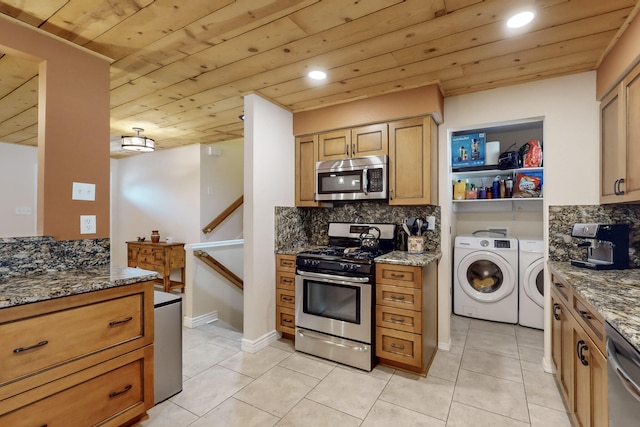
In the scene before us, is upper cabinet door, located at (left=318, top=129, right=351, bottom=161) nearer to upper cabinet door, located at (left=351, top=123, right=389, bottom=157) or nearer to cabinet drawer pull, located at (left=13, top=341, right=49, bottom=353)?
upper cabinet door, located at (left=351, top=123, right=389, bottom=157)

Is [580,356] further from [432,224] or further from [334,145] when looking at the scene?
[334,145]

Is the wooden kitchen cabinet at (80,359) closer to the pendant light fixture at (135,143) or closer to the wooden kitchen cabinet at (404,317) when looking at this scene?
the wooden kitchen cabinet at (404,317)

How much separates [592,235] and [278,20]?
89.4 inches

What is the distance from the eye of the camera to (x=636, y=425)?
896 mm

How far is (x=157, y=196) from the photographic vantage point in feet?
17.0

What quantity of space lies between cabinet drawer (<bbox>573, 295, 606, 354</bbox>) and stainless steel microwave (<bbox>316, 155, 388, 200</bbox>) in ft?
5.05

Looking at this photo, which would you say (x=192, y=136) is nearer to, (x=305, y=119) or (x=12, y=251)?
(x=305, y=119)

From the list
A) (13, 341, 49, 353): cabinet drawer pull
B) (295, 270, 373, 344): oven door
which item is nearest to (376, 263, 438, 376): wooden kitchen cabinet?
(295, 270, 373, 344): oven door

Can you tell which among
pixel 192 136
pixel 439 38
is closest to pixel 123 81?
pixel 192 136

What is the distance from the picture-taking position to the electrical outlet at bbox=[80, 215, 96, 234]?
189 cm

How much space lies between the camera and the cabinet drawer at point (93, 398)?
1.29m

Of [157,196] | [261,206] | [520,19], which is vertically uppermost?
[520,19]

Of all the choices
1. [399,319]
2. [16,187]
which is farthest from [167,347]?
[16,187]

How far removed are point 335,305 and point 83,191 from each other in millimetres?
1992
